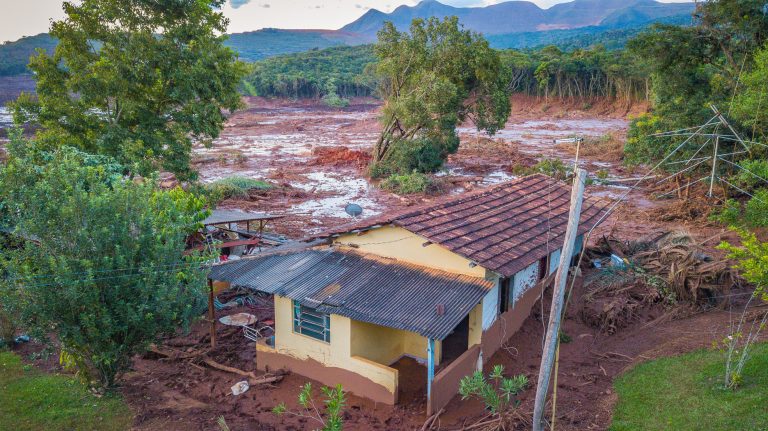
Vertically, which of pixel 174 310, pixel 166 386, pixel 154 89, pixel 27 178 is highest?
pixel 154 89

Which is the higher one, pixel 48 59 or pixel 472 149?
pixel 48 59

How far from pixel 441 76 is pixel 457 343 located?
20.1 metres

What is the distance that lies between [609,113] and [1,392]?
64.1 m

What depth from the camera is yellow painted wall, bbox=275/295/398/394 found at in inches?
437

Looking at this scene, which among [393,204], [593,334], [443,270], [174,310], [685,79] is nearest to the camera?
[174,310]

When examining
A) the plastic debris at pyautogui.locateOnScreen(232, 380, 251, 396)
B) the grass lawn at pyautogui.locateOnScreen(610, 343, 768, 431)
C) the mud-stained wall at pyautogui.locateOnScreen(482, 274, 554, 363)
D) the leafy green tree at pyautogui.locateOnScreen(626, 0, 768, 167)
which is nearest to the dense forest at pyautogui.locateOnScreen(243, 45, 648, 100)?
the leafy green tree at pyautogui.locateOnScreen(626, 0, 768, 167)

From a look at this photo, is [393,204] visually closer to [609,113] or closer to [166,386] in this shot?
[166,386]

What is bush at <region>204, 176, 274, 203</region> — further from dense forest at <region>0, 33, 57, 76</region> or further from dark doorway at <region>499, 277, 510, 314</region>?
dense forest at <region>0, 33, 57, 76</region>

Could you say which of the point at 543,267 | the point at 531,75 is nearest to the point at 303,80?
the point at 531,75

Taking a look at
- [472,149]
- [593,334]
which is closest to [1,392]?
[593,334]

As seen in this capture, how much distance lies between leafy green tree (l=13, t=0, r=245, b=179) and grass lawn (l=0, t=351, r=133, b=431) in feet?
24.8

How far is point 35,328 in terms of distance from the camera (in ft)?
32.6

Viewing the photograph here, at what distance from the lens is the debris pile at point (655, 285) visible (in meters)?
14.3

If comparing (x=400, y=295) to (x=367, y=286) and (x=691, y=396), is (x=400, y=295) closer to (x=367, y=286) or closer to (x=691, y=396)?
(x=367, y=286)
